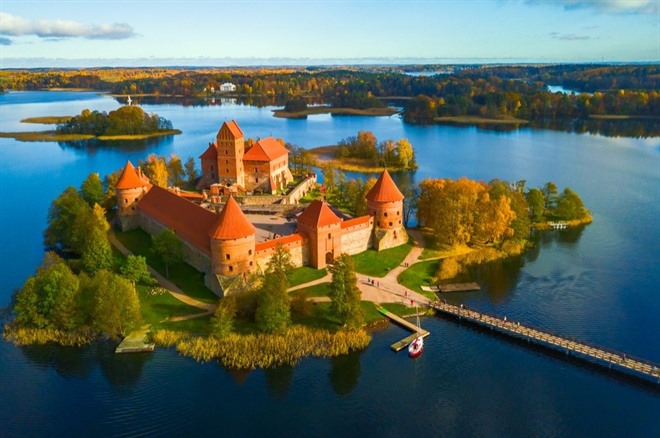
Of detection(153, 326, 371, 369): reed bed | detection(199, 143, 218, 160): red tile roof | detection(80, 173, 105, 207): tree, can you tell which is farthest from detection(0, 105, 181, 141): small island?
detection(153, 326, 371, 369): reed bed

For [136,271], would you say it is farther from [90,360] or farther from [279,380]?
[279,380]

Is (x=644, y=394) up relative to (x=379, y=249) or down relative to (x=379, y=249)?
down

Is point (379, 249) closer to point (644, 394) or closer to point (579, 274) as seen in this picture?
point (579, 274)

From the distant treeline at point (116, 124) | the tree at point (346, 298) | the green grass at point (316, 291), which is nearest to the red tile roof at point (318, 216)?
the green grass at point (316, 291)

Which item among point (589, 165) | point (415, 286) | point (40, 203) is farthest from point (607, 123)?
point (40, 203)

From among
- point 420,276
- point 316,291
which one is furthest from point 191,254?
point 420,276

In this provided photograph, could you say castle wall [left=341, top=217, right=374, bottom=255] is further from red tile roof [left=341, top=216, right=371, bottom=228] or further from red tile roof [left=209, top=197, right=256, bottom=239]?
red tile roof [left=209, top=197, right=256, bottom=239]

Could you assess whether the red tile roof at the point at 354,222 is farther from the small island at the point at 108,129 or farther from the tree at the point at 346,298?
the small island at the point at 108,129
